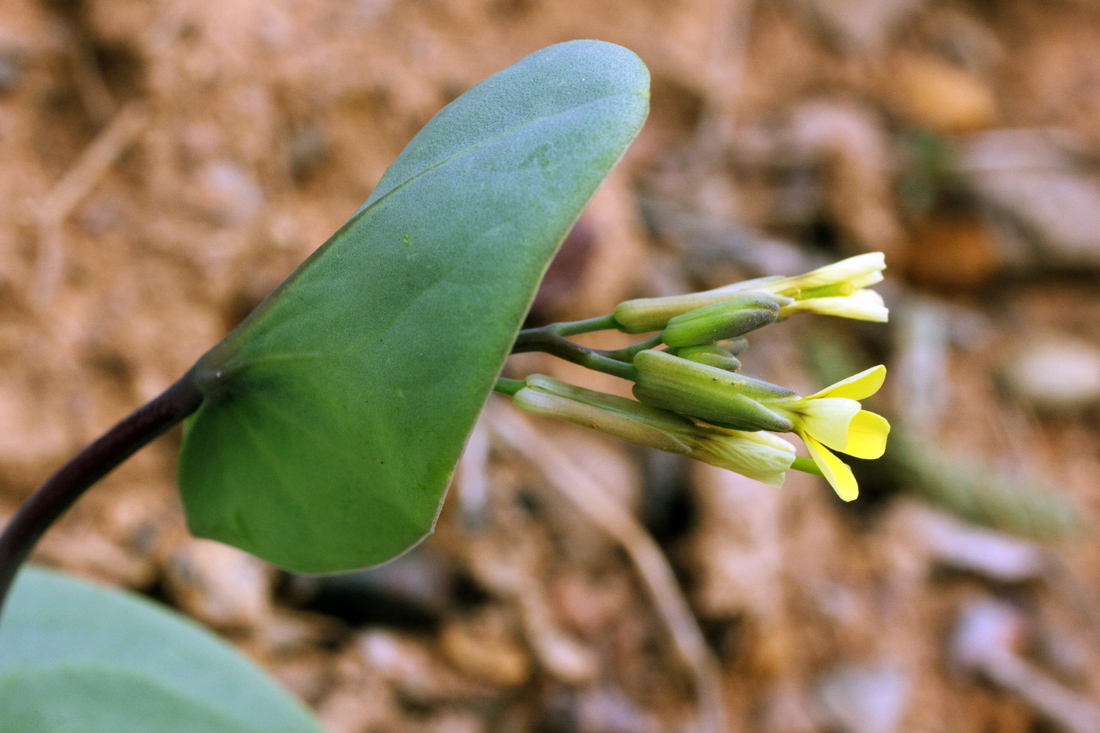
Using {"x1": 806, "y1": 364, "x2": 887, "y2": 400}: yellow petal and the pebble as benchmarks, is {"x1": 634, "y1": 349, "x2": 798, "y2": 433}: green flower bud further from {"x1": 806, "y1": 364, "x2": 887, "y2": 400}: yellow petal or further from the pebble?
the pebble

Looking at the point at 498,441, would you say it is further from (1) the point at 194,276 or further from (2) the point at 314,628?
(1) the point at 194,276

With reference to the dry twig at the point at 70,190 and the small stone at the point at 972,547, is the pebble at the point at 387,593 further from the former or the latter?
the small stone at the point at 972,547

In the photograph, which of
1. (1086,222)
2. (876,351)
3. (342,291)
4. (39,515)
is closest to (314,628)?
(39,515)

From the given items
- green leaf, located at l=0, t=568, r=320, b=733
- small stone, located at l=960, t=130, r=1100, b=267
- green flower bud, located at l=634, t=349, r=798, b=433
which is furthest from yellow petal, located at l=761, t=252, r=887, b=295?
small stone, located at l=960, t=130, r=1100, b=267

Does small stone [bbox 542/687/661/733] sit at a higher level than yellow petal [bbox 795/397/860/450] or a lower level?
lower

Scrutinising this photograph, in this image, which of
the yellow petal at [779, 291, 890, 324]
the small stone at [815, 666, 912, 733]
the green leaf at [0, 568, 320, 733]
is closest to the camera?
the yellow petal at [779, 291, 890, 324]

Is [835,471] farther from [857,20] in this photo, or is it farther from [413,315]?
[857,20]

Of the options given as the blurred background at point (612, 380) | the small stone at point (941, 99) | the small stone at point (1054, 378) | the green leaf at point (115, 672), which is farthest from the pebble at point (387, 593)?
the small stone at point (941, 99)

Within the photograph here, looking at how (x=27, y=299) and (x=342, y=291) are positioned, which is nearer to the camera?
(x=342, y=291)
